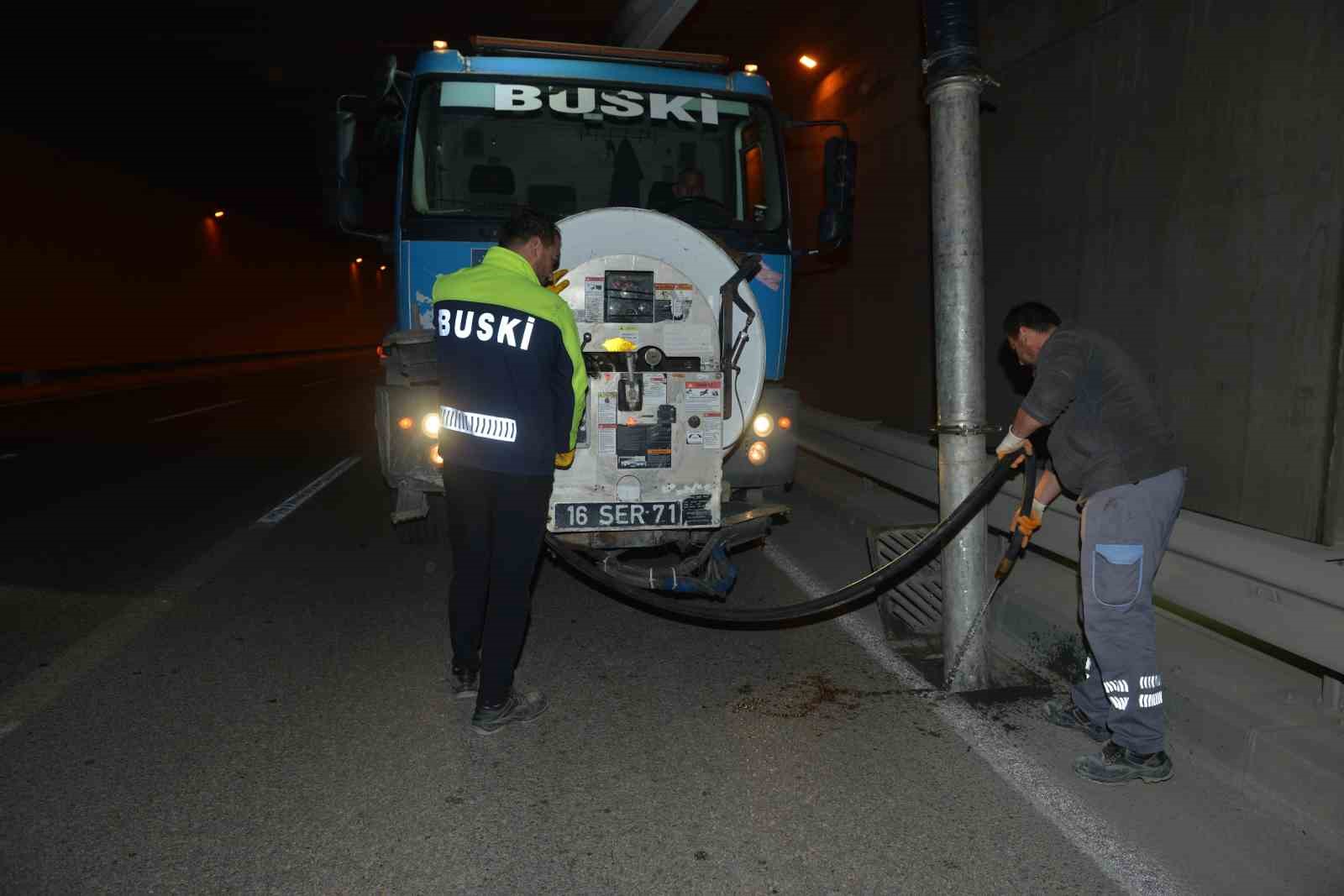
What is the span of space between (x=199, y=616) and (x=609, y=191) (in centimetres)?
373

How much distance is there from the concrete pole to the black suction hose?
149 millimetres

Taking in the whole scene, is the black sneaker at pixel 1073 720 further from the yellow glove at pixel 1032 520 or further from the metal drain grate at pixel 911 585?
the metal drain grate at pixel 911 585

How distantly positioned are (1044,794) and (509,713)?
2144 millimetres

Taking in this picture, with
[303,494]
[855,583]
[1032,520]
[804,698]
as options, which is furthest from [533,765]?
[303,494]

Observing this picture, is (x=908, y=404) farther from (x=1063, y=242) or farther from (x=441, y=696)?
(x=441, y=696)

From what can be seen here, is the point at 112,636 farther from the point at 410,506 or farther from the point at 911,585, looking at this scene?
the point at 911,585

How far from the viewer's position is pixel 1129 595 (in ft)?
12.5

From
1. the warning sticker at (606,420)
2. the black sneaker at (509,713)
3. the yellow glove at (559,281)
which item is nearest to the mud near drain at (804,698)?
the black sneaker at (509,713)

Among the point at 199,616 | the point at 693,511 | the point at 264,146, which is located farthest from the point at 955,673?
the point at 264,146

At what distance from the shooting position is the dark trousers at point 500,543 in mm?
4180

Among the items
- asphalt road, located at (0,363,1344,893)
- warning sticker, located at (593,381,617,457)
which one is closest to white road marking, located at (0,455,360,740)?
asphalt road, located at (0,363,1344,893)

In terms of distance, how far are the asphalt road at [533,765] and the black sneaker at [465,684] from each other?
59 millimetres

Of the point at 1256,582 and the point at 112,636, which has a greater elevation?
the point at 1256,582

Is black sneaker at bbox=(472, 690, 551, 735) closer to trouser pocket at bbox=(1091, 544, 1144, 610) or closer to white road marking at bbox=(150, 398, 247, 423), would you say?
trouser pocket at bbox=(1091, 544, 1144, 610)
